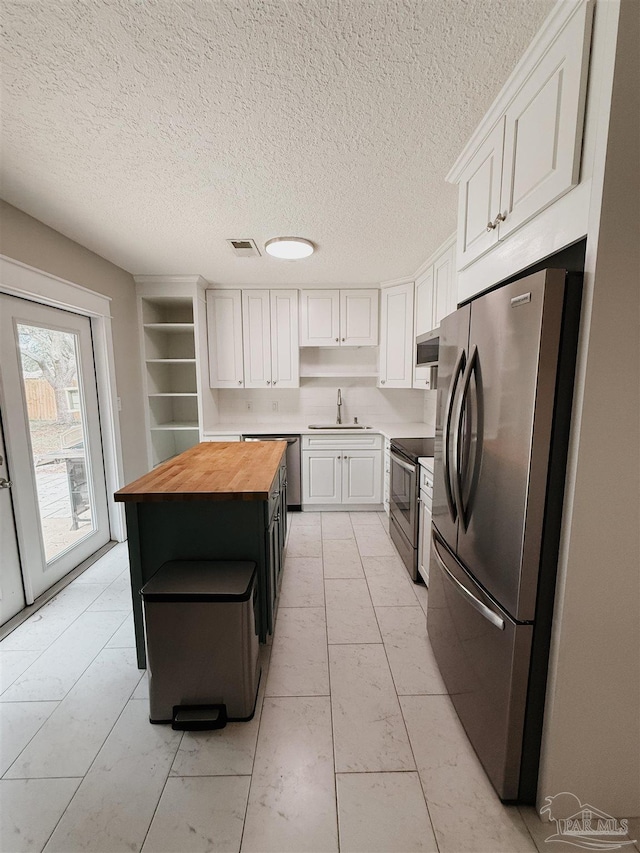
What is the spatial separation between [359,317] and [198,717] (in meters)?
3.55

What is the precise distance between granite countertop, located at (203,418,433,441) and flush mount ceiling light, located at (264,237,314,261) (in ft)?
5.60

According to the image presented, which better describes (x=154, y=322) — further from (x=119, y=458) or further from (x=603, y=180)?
(x=603, y=180)

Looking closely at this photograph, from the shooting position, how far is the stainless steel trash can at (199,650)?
1.39m

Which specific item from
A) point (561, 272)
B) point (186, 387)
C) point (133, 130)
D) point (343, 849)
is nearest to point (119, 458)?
point (186, 387)

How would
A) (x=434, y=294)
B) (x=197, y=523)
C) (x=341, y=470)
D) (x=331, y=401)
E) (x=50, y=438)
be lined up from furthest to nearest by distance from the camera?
(x=331, y=401) < (x=341, y=470) < (x=434, y=294) < (x=50, y=438) < (x=197, y=523)

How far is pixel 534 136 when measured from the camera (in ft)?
3.57

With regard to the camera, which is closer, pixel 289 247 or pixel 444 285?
pixel 289 247

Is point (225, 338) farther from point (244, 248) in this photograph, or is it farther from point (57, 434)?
point (57, 434)

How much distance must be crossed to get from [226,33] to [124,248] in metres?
2.11

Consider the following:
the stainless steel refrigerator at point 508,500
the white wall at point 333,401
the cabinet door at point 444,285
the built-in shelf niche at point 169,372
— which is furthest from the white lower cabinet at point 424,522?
the built-in shelf niche at point 169,372

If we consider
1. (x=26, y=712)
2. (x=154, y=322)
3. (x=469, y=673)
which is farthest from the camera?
(x=154, y=322)

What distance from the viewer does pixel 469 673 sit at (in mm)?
1330

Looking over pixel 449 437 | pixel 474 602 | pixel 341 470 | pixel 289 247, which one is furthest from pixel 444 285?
Result: pixel 474 602

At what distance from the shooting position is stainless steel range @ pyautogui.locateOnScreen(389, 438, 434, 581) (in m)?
2.41
